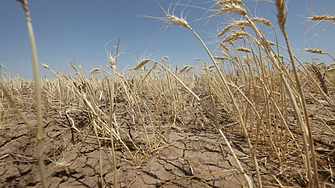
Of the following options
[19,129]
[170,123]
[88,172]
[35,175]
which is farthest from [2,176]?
[170,123]

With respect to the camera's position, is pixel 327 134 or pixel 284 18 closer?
pixel 284 18

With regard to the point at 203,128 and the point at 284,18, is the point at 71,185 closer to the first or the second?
the point at 203,128

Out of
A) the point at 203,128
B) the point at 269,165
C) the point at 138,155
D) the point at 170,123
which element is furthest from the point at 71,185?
the point at 269,165

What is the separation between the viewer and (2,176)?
3.14ft

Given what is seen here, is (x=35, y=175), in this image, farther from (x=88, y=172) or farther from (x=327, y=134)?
(x=327, y=134)

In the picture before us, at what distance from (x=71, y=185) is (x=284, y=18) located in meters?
1.24

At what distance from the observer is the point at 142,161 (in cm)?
101

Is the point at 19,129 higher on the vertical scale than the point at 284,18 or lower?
lower

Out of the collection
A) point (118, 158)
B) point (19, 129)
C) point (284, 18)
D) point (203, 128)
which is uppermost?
point (284, 18)

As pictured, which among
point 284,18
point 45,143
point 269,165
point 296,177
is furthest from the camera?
point 45,143

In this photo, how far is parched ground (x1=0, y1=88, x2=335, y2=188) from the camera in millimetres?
846

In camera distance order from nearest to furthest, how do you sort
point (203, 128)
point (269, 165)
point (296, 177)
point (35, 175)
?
point (296, 177), point (269, 165), point (35, 175), point (203, 128)

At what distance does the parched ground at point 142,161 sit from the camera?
2.77 ft

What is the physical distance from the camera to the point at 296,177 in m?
0.79
